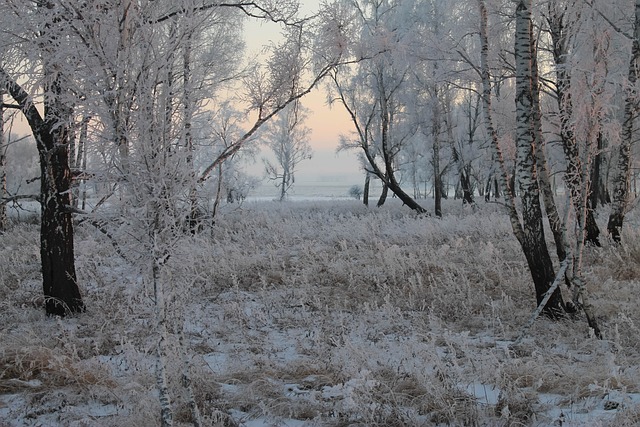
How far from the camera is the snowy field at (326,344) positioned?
10.9 feet

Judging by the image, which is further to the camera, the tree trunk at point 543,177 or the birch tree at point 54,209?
the tree trunk at point 543,177

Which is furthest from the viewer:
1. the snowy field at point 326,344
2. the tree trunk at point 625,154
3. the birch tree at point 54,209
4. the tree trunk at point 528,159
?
the tree trunk at point 625,154

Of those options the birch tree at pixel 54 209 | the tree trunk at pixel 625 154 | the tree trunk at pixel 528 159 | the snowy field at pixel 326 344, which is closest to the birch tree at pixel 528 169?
the tree trunk at pixel 528 159

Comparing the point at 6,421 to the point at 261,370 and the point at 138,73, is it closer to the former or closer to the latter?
the point at 261,370

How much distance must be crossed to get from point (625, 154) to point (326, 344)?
701 cm

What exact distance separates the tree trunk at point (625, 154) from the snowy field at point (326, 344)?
652mm

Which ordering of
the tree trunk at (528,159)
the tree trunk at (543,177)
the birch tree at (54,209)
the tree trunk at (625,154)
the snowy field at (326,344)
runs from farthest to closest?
the tree trunk at (625,154), the tree trunk at (543,177), the birch tree at (54,209), the tree trunk at (528,159), the snowy field at (326,344)

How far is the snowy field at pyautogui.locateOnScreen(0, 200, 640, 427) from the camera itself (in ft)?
10.9

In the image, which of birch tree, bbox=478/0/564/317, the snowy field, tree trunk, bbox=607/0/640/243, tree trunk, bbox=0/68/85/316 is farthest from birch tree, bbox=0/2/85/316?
tree trunk, bbox=607/0/640/243

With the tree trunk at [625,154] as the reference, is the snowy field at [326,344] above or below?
below

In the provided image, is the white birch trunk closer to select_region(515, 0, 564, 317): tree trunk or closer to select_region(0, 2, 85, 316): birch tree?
select_region(515, 0, 564, 317): tree trunk

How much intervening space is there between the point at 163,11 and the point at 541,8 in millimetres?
8435

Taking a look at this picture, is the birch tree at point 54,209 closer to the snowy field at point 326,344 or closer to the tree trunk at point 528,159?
the snowy field at point 326,344

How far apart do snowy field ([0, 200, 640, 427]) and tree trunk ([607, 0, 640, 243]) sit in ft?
2.14
